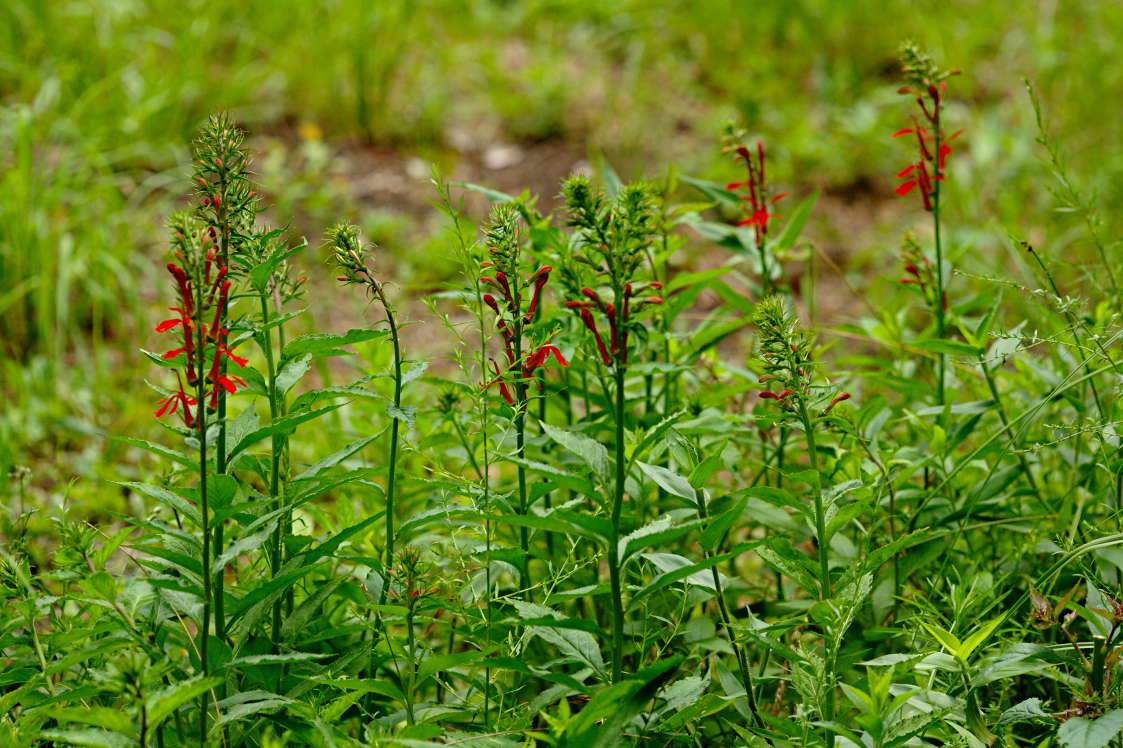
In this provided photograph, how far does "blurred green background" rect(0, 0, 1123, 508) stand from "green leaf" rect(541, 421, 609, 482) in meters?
2.19

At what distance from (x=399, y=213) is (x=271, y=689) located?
3061 millimetres

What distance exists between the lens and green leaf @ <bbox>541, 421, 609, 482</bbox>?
1312mm

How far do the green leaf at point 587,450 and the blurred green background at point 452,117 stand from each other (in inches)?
86.3

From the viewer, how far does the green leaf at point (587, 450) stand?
131 cm

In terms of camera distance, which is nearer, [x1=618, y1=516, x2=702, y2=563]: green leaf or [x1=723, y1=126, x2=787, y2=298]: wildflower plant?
[x1=618, y1=516, x2=702, y2=563]: green leaf

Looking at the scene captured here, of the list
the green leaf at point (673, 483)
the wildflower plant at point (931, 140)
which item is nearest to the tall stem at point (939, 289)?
the wildflower plant at point (931, 140)

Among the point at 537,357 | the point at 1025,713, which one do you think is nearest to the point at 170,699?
the point at 537,357

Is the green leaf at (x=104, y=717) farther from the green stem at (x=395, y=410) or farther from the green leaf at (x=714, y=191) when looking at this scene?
the green leaf at (x=714, y=191)

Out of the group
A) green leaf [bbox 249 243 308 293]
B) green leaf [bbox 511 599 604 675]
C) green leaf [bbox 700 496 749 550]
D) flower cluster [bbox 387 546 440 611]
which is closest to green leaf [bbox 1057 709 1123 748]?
green leaf [bbox 700 496 749 550]

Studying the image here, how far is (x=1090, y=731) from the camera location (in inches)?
52.2

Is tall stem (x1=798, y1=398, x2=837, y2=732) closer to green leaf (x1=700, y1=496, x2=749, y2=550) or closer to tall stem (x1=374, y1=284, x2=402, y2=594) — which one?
green leaf (x1=700, y1=496, x2=749, y2=550)

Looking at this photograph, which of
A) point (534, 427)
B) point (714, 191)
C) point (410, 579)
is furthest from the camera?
point (714, 191)

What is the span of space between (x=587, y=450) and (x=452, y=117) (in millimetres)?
3889

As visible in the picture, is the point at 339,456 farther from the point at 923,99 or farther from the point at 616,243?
the point at 923,99
